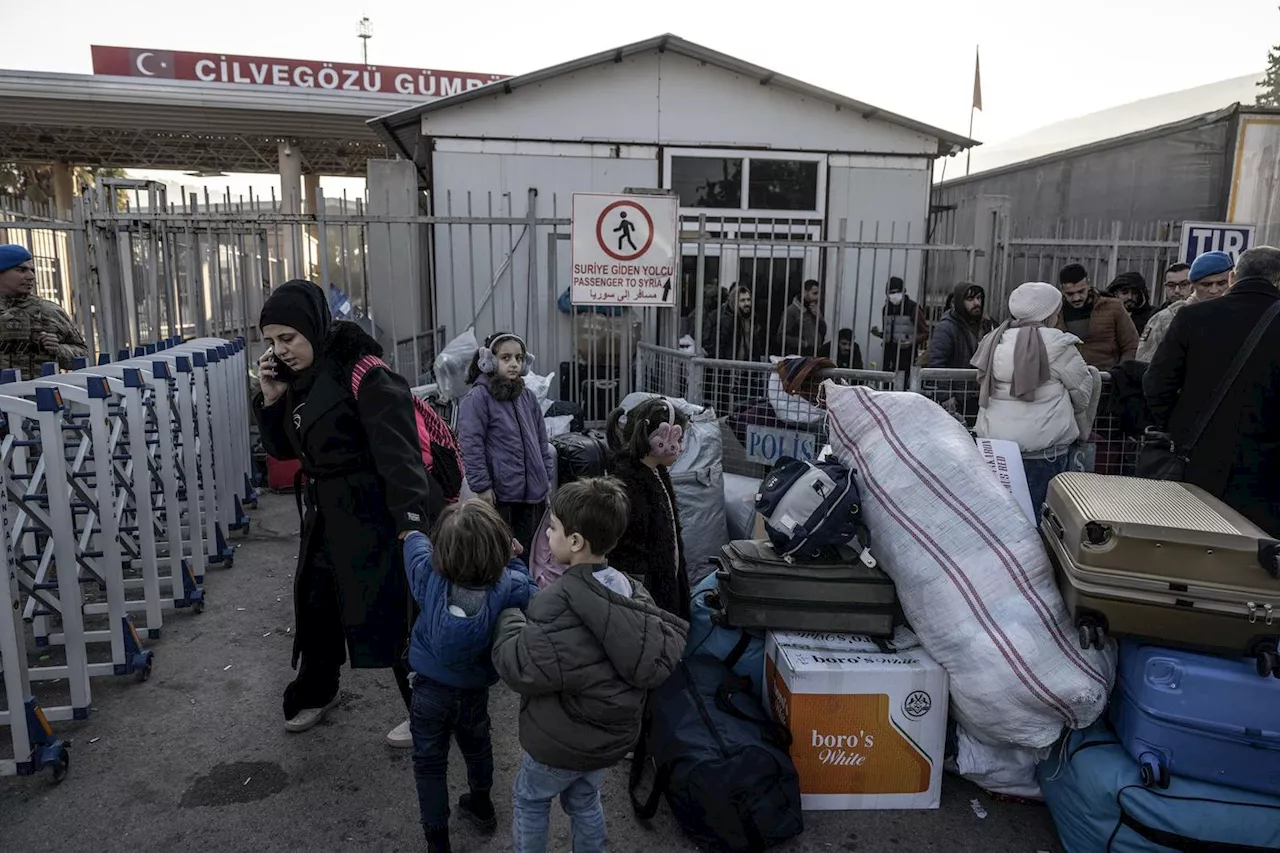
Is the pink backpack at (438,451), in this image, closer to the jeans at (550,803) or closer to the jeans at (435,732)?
the jeans at (435,732)

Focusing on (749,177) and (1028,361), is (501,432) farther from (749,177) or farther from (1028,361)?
(749,177)

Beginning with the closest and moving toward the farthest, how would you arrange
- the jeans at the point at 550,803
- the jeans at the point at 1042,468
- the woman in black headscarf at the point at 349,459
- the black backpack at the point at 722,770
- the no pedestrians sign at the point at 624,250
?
the jeans at the point at 550,803 < the black backpack at the point at 722,770 < the woman in black headscarf at the point at 349,459 < the jeans at the point at 1042,468 < the no pedestrians sign at the point at 624,250

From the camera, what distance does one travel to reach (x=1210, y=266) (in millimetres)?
4500

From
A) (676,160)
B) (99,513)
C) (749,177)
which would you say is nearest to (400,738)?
(99,513)

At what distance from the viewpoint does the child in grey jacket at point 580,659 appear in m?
2.32

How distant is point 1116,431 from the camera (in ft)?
15.5

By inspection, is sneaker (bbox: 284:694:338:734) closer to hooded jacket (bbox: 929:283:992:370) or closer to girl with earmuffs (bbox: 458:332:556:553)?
girl with earmuffs (bbox: 458:332:556:553)

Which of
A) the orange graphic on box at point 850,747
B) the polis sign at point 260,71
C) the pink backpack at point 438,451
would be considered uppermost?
the polis sign at point 260,71

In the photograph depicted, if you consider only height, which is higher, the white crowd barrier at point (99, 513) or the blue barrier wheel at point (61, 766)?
the white crowd barrier at point (99, 513)

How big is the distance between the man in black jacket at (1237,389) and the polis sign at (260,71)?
553 inches

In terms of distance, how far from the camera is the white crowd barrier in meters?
3.14

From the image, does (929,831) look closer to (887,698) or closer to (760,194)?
(887,698)

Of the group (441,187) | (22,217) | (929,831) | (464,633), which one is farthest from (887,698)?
(22,217)

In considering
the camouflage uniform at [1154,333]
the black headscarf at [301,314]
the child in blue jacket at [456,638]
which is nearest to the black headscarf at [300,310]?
the black headscarf at [301,314]
